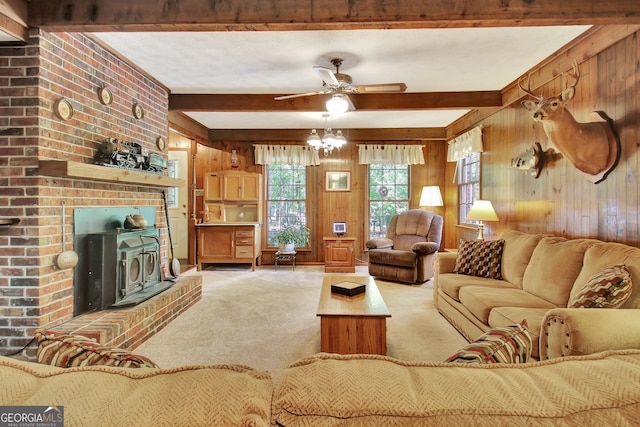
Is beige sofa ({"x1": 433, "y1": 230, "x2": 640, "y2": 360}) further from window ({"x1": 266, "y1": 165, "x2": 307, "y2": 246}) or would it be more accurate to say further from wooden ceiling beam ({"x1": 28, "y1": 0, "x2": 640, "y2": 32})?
window ({"x1": 266, "y1": 165, "x2": 307, "y2": 246})

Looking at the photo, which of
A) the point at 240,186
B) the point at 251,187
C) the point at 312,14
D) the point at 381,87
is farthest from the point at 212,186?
the point at 312,14

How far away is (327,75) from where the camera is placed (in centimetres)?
294

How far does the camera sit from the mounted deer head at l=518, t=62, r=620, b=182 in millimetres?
2582

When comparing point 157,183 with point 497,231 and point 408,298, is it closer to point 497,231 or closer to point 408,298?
point 408,298

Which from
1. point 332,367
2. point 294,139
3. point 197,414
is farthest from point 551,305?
point 294,139

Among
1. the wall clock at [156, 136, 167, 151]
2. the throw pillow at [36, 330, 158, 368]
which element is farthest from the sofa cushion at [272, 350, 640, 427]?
the wall clock at [156, 136, 167, 151]

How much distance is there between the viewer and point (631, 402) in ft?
1.97

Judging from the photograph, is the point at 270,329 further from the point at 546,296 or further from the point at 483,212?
the point at 483,212

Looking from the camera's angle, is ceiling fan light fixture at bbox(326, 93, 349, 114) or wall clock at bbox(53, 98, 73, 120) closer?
→ wall clock at bbox(53, 98, 73, 120)

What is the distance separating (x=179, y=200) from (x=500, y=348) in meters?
6.60

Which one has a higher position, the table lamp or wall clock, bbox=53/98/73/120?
wall clock, bbox=53/98/73/120

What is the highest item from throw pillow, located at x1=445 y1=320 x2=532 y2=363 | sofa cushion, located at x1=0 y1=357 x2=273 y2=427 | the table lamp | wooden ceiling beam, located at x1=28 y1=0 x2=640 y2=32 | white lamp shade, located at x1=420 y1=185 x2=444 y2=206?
wooden ceiling beam, located at x1=28 y1=0 x2=640 y2=32

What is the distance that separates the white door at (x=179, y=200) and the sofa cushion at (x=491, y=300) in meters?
5.37

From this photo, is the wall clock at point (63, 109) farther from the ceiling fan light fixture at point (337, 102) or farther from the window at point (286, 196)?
the window at point (286, 196)
